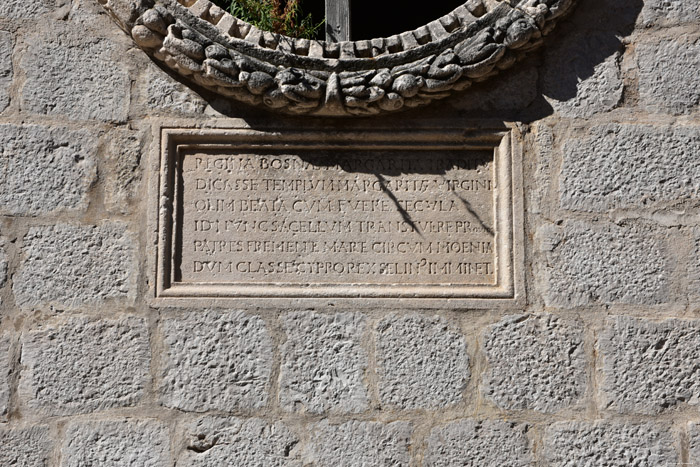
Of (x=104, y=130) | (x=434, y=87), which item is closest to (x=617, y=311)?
(x=434, y=87)

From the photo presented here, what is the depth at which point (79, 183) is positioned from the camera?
2764mm

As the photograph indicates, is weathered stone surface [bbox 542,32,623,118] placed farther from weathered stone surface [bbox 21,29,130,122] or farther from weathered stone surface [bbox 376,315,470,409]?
weathered stone surface [bbox 21,29,130,122]

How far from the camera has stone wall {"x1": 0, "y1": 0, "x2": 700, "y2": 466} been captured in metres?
2.65

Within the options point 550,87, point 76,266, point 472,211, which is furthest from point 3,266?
point 550,87

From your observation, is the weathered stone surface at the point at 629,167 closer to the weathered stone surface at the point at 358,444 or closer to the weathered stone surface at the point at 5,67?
the weathered stone surface at the point at 358,444

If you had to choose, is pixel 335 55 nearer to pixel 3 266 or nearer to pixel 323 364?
pixel 323 364

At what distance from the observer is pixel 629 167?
9.16 feet

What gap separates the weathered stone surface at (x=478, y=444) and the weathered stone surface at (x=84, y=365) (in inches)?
41.0

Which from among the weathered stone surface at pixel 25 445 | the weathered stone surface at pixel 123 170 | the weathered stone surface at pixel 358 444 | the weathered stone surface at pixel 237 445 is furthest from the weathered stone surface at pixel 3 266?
the weathered stone surface at pixel 358 444

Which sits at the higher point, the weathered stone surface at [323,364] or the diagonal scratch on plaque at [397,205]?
the diagonal scratch on plaque at [397,205]

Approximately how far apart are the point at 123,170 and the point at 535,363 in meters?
1.63

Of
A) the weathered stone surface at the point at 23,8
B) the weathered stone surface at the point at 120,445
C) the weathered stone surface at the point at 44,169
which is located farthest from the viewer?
the weathered stone surface at the point at 23,8

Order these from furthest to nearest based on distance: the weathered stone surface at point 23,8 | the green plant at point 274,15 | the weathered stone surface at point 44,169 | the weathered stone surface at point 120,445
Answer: the green plant at point 274,15 → the weathered stone surface at point 23,8 → the weathered stone surface at point 44,169 → the weathered stone surface at point 120,445

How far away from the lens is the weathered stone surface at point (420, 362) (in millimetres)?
Answer: 2676
